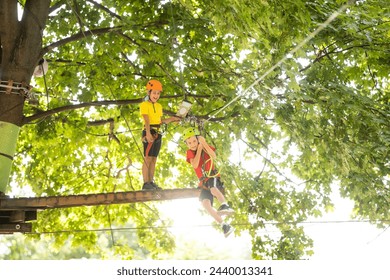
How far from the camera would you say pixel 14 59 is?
966cm

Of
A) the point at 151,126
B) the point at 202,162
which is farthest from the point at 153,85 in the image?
the point at 202,162

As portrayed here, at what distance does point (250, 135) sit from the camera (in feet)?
45.6

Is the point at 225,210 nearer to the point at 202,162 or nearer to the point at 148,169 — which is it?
the point at 202,162

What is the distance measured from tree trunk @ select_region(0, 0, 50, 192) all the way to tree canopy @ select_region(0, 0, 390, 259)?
21 mm

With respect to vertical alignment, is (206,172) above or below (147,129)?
below

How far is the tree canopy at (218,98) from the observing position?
32.4 ft

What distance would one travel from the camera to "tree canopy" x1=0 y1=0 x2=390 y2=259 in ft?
32.4

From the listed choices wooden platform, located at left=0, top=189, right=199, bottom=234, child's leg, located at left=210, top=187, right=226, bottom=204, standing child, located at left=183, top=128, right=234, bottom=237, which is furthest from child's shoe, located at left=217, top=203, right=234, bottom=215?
wooden platform, located at left=0, top=189, right=199, bottom=234

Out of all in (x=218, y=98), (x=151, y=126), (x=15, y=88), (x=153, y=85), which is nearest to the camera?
(x=153, y=85)

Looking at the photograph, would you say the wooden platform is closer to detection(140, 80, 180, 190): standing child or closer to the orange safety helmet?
detection(140, 80, 180, 190): standing child

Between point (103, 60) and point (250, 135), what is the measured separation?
3.68 m

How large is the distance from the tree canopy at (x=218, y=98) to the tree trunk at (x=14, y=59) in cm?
2

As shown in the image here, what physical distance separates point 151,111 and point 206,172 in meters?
1.20

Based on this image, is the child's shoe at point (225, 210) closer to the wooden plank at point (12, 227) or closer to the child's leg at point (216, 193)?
the child's leg at point (216, 193)
